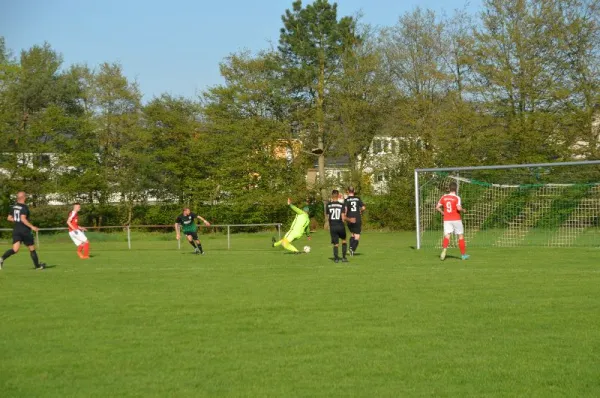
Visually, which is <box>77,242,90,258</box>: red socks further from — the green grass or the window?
the window

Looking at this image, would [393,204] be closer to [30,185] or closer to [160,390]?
[30,185]

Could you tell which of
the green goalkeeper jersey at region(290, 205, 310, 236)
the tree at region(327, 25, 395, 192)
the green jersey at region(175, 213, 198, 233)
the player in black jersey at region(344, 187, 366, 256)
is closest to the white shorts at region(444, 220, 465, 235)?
the player in black jersey at region(344, 187, 366, 256)

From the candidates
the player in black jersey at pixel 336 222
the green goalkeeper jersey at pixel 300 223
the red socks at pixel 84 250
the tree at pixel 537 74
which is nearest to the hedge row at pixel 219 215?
the tree at pixel 537 74

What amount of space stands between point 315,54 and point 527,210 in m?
20.9

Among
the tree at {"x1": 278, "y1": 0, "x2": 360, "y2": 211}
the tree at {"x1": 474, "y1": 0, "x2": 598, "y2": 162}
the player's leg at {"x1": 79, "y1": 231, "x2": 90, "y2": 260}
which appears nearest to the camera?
the player's leg at {"x1": 79, "y1": 231, "x2": 90, "y2": 260}

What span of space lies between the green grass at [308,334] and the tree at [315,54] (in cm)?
3012

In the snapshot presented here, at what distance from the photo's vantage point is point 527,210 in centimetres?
2892

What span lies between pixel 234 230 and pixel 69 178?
13.1 metres

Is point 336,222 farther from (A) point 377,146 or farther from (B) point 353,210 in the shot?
(A) point 377,146

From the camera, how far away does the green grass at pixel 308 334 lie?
679 centimetres

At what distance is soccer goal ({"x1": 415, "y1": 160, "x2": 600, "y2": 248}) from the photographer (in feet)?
87.8

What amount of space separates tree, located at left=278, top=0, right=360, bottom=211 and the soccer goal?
14192 mm

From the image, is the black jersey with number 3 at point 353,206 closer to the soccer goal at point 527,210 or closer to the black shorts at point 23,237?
the soccer goal at point 527,210

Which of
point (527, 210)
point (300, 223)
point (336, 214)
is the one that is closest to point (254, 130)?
point (527, 210)
